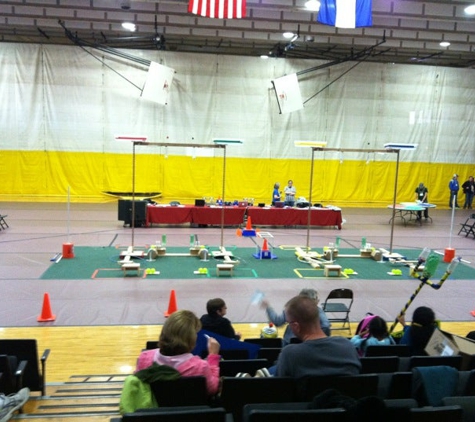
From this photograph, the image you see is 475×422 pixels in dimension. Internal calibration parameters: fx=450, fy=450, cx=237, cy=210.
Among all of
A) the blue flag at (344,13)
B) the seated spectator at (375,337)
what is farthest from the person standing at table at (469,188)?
the seated spectator at (375,337)

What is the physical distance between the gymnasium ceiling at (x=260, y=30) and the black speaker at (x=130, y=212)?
7.13 metres

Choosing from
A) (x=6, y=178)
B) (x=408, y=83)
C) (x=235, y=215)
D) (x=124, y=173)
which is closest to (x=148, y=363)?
(x=235, y=215)

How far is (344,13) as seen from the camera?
38.5 ft

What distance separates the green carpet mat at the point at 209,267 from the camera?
10.3 m

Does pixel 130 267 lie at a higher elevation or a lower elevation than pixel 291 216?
lower

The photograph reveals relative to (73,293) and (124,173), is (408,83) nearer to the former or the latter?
(124,173)

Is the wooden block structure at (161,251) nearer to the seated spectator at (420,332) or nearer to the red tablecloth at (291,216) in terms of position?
the red tablecloth at (291,216)

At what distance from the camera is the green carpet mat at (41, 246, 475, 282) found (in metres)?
10.3

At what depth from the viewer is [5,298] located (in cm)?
841

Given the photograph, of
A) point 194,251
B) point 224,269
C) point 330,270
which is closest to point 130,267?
point 224,269

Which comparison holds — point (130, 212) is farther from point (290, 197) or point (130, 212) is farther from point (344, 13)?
point (344, 13)

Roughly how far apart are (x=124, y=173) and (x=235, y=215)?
9.80m

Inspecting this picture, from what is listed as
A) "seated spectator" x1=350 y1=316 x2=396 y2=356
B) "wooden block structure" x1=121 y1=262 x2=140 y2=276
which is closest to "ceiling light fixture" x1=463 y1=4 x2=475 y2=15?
"wooden block structure" x1=121 y1=262 x2=140 y2=276

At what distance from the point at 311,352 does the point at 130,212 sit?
44.2 feet
